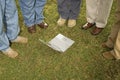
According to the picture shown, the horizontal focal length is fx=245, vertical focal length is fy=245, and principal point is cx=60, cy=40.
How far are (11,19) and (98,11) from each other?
1.06m

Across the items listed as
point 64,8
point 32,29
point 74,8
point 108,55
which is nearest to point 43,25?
point 32,29

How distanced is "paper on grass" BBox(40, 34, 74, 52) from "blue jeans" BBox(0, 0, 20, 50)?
0.43m

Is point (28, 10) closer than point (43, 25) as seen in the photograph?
Yes

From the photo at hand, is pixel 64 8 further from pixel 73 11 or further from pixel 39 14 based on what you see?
pixel 39 14

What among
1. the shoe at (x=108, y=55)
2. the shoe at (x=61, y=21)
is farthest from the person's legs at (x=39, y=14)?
the shoe at (x=108, y=55)

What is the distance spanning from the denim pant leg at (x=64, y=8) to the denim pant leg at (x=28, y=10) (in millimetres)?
355

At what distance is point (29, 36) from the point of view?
10.6 ft

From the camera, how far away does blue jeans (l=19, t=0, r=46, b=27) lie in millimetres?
2904

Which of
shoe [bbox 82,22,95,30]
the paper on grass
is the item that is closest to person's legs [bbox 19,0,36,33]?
the paper on grass

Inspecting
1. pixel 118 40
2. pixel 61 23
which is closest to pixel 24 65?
pixel 61 23

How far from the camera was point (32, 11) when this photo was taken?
3.04m

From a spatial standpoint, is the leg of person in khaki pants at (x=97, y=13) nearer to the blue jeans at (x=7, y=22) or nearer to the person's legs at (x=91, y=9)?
the person's legs at (x=91, y=9)

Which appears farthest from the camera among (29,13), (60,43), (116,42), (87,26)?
(87,26)

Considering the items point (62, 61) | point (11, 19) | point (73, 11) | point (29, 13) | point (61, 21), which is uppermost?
point (11, 19)
